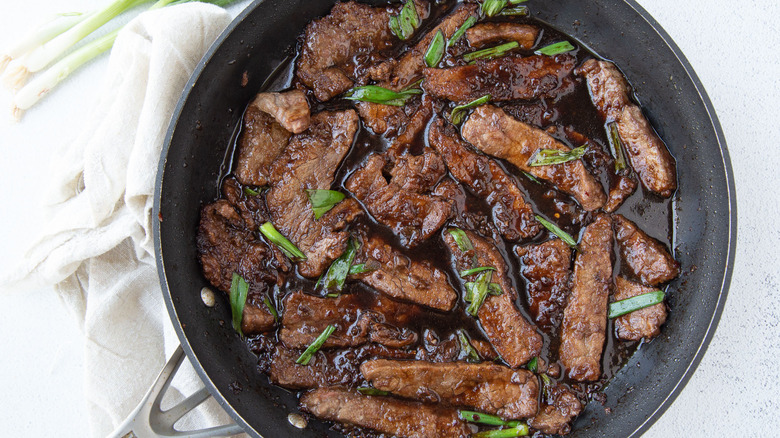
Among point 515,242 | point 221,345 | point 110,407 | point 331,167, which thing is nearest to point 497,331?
point 515,242

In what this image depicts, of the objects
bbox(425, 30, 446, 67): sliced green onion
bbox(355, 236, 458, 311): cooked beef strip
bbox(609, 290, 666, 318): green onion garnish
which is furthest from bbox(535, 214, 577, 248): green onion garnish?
bbox(425, 30, 446, 67): sliced green onion

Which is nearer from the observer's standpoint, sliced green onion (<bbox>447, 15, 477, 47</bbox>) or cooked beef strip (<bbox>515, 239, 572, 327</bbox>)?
cooked beef strip (<bbox>515, 239, 572, 327</bbox>)

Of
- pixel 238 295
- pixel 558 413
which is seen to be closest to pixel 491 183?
pixel 558 413

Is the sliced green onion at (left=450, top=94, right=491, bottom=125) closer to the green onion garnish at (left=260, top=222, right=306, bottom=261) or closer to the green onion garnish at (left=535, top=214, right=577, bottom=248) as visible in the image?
the green onion garnish at (left=535, top=214, right=577, bottom=248)

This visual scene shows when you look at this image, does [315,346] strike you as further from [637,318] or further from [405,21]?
[405,21]

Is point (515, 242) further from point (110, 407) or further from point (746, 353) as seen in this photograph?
point (110, 407)
